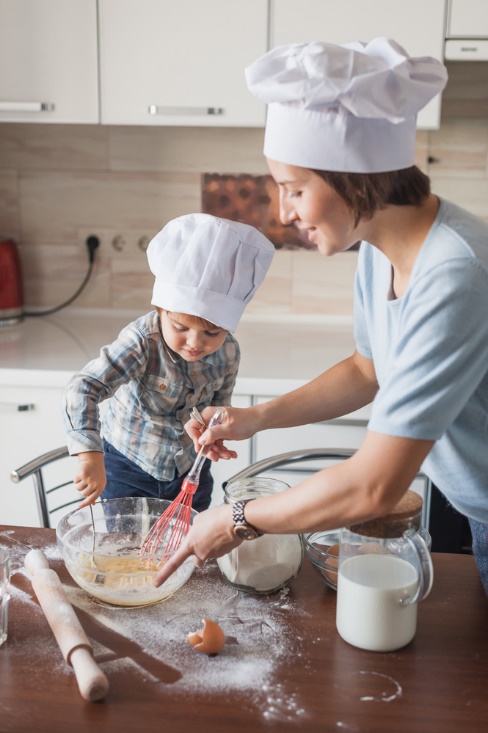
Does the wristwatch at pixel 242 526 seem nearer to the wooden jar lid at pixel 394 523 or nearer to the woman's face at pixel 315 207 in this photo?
the wooden jar lid at pixel 394 523

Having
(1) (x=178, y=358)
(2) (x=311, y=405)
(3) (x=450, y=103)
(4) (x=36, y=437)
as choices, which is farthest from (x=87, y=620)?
(3) (x=450, y=103)

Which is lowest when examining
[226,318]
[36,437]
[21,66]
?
[36,437]

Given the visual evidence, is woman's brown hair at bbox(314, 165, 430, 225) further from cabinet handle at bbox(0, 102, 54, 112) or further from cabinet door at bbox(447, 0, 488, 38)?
cabinet handle at bbox(0, 102, 54, 112)

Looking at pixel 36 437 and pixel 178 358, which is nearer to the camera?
pixel 178 358

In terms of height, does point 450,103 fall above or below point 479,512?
above

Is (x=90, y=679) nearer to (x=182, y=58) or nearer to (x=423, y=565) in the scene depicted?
(x=423, y=565)

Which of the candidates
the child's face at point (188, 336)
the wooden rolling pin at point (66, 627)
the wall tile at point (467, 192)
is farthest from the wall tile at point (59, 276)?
the wooden rolling pin at point (66, 627)

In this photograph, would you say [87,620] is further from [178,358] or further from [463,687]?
[178,358]

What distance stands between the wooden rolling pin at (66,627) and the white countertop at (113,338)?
1.02 meters

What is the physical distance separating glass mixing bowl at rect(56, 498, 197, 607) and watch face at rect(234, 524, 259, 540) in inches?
5.6

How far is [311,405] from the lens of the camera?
1420mm

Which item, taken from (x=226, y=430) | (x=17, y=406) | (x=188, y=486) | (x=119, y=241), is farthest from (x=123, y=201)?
(x=188, y=486)

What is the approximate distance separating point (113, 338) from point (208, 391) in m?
0.97

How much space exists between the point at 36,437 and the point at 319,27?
1344 millimetres
